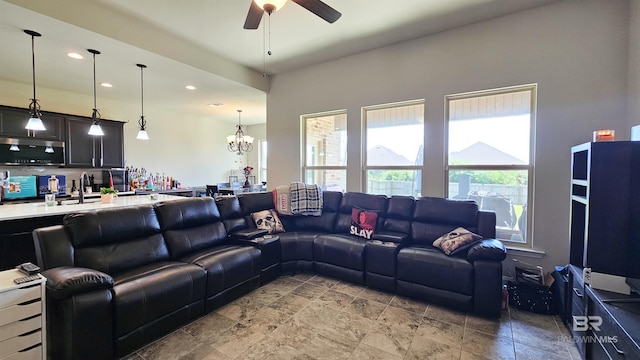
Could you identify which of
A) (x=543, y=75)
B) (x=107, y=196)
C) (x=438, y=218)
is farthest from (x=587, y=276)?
(x=107, y=196)

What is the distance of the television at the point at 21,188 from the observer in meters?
4.51

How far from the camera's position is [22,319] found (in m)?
1.69

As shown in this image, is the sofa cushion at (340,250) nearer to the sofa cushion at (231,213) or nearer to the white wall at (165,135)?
the sofa cushion at (231,213)

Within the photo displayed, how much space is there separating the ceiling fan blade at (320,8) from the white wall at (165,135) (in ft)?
18.6

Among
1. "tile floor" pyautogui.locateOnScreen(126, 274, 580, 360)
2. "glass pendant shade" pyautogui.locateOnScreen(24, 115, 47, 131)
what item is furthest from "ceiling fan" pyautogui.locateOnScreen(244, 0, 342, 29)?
"glass pendant shade" pyautogui.locateOnScreen(24, 115, 47, 131)

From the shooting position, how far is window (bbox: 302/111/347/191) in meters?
4.77

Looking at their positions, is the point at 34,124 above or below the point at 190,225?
above

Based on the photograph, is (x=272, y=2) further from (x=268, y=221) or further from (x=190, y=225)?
(x=268, y=221)

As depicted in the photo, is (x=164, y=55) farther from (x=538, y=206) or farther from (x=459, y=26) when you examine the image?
(x=538, y=206)

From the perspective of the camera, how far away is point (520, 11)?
3.17 meters

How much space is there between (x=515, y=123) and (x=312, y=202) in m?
2.86

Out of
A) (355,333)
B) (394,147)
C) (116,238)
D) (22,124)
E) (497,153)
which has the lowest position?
(355,333)

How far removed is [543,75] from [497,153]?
969 mm

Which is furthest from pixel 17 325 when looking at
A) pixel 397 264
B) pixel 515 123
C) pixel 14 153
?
pixel 515 123
